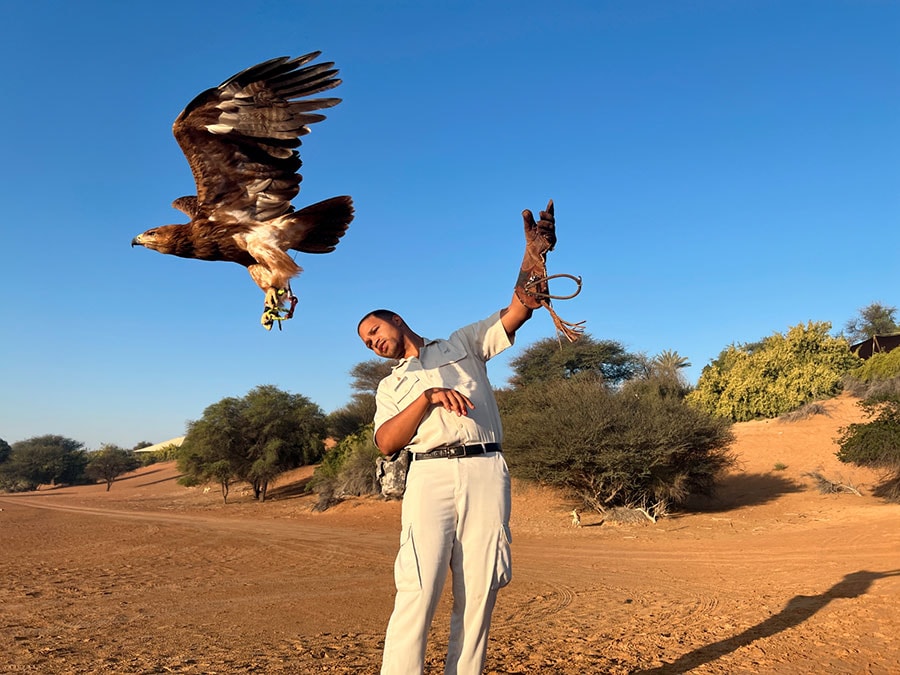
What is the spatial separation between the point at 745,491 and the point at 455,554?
18.8 m

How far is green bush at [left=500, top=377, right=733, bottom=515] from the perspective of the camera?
1562 cm

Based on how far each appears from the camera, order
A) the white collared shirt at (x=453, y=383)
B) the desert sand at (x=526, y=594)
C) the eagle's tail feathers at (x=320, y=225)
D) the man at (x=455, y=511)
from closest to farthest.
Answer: the eagle's tail feathers at (x=320, y=225), the man at (x=455, y=511), the white collared shirt at (x=453, y=383), the desert sand at (x=526, y=594)

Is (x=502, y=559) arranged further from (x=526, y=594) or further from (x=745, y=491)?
(x=745, y=491)

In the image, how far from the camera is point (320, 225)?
2.52 metres

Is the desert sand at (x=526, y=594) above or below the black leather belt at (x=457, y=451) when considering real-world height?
below

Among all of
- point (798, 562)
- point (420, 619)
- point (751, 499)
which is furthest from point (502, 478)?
point (751, 499)

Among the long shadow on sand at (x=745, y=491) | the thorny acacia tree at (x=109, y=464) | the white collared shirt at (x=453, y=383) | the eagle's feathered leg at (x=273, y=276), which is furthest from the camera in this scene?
the thorny acacia tree at (x=109, y=464)

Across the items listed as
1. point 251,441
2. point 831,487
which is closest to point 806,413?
point 831,487

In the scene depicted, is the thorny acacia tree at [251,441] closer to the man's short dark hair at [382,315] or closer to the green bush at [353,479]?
the green bush at [353,479]

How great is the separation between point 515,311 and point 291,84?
1.31 meters

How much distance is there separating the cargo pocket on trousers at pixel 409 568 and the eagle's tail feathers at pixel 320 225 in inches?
46.6

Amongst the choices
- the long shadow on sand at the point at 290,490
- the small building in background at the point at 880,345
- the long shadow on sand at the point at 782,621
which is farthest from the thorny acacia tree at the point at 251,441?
the small building in background at the point at 880,345

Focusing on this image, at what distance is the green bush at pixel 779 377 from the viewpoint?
2731 centimetres

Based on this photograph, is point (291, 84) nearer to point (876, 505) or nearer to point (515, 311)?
point (515, 311)
